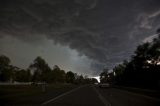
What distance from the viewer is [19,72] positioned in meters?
172

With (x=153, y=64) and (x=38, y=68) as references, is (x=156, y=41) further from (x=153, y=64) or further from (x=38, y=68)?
(x=38, y=68)

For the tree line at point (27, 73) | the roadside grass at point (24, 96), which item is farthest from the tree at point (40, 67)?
the roadside grass at point (24, 96)

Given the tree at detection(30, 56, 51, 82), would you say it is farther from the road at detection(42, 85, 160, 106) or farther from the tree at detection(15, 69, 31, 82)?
the road at detection(42, 85, 160, 106)

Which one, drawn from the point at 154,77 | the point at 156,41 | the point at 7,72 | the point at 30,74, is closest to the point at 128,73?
the point at 156,41

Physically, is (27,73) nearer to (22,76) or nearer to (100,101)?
(22,76)

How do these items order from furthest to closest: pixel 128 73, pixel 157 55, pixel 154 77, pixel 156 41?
pixel 128 73 → pixel 157 55 → pixel 156 41 → pixel 154 77

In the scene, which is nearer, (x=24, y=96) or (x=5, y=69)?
(x=24, y=96)

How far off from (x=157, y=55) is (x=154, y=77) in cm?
2657

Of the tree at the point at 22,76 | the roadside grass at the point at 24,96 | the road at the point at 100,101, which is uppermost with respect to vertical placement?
the tree at the point at 22,76

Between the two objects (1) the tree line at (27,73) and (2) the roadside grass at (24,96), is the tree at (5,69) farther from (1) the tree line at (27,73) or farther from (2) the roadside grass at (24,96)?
(2) the roadside grass at (24,96)

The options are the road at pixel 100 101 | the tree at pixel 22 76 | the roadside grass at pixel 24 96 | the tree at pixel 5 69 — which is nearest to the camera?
the road at pixel 100 101

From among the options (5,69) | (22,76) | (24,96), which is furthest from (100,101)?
(22,76)

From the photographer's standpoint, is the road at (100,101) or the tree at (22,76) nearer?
the road at (100,101)

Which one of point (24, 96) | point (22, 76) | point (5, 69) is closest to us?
point (24, 96)
